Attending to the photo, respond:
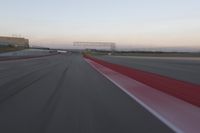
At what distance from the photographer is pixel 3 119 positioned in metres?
10.3

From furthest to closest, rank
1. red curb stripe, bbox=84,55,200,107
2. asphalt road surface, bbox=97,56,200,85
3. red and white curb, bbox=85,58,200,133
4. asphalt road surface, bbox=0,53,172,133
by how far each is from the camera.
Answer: asphalt road surface, bbox=97,56,200,85, red curb stripe, bbox=84,55,200,107, red and white curb, bbox=85,58,200,133, asphalt road surface, bbox=0,53,172,133

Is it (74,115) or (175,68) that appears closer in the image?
(74,115)

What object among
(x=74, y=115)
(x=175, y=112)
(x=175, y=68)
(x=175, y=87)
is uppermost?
(x=74, y=115)

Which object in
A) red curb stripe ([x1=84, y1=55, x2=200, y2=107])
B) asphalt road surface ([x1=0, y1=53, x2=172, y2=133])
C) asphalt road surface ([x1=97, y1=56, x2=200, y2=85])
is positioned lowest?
asphalt road surface ([x1=97, y1=56, x2=200, y2=85])

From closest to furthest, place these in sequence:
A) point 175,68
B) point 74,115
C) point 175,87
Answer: point 74,115, point 175,87, point 175,68

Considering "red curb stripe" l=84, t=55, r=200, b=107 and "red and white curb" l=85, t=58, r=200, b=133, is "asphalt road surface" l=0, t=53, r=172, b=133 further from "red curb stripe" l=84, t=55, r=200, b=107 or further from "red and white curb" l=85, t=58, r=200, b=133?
"red curb stripe" l=84, t=55, r=200, b=107

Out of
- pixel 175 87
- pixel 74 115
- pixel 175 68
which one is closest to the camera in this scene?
pixel 74 115

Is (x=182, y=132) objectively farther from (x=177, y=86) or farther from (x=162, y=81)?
(x=162, y=81)

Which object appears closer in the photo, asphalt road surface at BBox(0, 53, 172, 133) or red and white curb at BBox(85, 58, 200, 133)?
asphalt road surface at BBox(0, 53, 172, 133)

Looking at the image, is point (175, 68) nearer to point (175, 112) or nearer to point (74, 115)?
point (175, 112)

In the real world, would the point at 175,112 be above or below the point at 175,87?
above

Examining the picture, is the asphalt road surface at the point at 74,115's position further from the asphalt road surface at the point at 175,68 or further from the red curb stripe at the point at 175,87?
the asphalt road surface at the point at 175,68

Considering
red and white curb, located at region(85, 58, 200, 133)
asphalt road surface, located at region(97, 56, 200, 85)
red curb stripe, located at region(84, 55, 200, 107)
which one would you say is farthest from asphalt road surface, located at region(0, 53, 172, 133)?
asphalt road surface, located at region(97, 56, 200, 85)

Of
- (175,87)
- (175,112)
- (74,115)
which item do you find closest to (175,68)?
(175,87)
